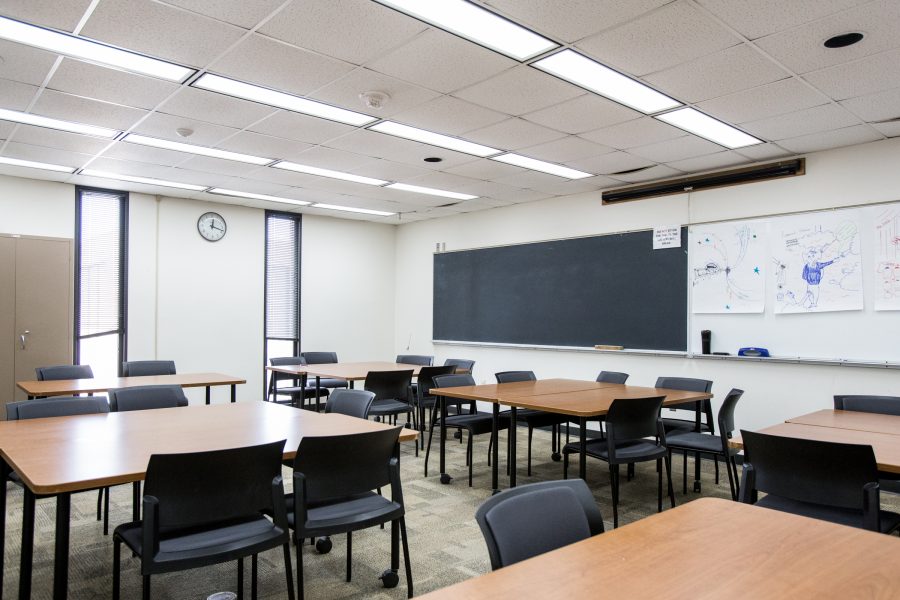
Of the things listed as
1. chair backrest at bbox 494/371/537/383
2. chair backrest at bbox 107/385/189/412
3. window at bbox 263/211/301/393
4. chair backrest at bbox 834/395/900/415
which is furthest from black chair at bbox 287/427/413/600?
window at bbox 263/211/301/393

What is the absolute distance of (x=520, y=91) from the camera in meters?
3.95

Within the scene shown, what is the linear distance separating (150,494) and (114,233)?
6.23 m

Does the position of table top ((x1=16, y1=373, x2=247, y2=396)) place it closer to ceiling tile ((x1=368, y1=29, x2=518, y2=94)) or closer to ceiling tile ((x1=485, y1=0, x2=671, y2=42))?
ceiling tile ((x1=368, y1=29, x2=518, y2=94))

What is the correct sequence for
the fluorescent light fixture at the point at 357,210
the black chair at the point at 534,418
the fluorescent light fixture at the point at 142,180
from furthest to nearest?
the fluorescent light fixture at the point at 357,210
the fluorescent light fixture at the point at 142,180
the black chair at the point at 534,418

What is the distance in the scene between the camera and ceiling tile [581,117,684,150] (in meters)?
4.58

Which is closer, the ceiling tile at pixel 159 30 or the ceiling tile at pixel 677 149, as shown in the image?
the ceiling tile at pixel 159 30

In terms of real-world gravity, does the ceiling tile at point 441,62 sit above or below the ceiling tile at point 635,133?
above

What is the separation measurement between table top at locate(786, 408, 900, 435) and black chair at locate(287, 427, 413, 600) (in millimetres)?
2386

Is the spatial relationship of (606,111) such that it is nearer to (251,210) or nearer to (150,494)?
(150,494)

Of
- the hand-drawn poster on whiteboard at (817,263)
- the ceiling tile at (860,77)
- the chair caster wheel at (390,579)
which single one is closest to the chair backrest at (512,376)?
the hand-drawn poster on whiteboard at (817,263)

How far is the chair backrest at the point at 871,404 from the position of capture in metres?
3.92

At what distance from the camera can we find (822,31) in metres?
3.08

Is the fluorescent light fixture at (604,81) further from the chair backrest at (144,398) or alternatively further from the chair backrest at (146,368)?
the chair backrest at (146,368)

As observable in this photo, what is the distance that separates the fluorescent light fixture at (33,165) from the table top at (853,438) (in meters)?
6.73
